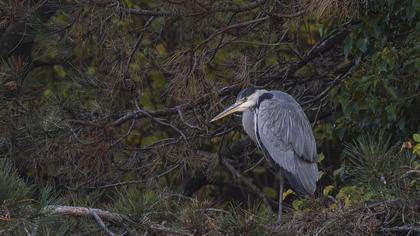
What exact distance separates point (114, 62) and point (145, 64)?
1.02 ft

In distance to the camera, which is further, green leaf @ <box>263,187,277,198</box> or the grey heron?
green leaf @ <box>263,187,277,198</box>

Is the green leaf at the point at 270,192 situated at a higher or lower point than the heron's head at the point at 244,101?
lower

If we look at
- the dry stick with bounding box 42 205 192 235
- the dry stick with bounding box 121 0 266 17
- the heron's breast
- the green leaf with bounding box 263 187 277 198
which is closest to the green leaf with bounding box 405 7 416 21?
the dry stick with bounding box 121 0 266 17

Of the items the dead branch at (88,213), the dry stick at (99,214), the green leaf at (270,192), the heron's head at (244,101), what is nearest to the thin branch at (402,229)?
the dry stick at (99,214)

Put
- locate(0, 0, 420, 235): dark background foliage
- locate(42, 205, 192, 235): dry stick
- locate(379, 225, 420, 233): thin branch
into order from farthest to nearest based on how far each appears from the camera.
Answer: locate(0, 0, 420, 235): dark background foliage → locate(379, 225, 420, 233): thin branch → locate(42, 205, 192, 235): dry stick

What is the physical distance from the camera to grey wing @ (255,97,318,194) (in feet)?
15.5

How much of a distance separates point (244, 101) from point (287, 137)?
270mm

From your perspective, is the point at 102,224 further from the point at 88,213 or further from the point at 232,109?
the point at 232,109

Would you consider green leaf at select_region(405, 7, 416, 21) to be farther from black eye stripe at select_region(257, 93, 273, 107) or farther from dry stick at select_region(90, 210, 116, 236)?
dry stick at select_region(90, 210, 116, 236)

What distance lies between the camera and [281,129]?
4.90 m

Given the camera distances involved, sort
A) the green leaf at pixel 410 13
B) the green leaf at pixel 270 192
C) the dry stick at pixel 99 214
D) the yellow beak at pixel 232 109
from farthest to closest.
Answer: the green leaf at pixel 270 192 < the yellow beak at pixel 232 109 < the green leaf at pixel 410 13 < the dry stick at pixel 99 214

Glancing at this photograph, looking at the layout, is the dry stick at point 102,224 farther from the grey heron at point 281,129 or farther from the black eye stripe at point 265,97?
the black eye stripe at point 265,97

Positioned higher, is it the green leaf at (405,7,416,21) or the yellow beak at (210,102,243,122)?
the green leaf at (405,7,416,21)

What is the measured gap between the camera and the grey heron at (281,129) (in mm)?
4758
